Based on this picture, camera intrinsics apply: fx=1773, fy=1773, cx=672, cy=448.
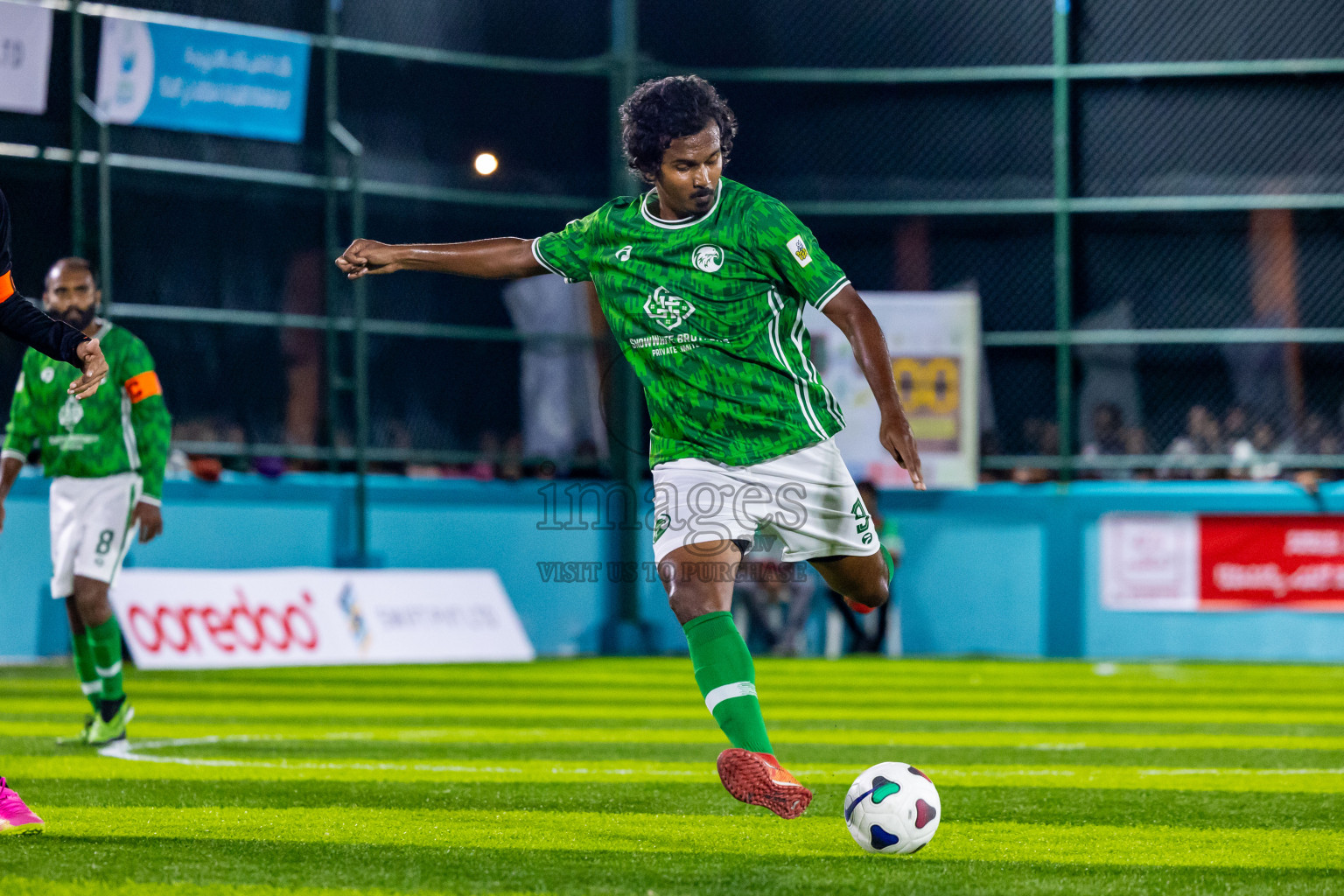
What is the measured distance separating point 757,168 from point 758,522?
54.9ft

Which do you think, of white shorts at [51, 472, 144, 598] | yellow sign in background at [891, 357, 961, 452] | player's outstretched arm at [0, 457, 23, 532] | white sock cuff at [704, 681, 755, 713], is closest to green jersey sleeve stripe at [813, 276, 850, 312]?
white sock cuff at [704, 681, 755, 713]

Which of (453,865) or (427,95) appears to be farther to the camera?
(427,95)

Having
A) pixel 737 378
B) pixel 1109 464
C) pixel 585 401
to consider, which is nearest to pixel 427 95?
pixel 585 401

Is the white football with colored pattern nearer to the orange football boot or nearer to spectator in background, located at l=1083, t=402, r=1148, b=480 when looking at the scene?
the orange football boot

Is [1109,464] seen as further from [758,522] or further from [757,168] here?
[758,522]

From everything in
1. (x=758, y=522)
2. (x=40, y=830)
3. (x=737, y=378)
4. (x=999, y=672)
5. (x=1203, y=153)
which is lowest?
(x=999, y=672)

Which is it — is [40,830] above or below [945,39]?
below

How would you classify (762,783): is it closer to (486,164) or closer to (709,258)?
(709,258)

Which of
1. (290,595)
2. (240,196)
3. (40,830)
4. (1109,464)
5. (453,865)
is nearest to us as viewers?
(453,865)

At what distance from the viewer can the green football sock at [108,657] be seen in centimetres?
791

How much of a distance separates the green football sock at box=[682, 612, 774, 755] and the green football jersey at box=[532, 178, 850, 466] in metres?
0.48

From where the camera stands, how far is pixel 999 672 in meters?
16.2

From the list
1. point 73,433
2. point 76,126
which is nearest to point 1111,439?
point 76,126

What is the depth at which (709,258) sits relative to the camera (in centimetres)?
500
